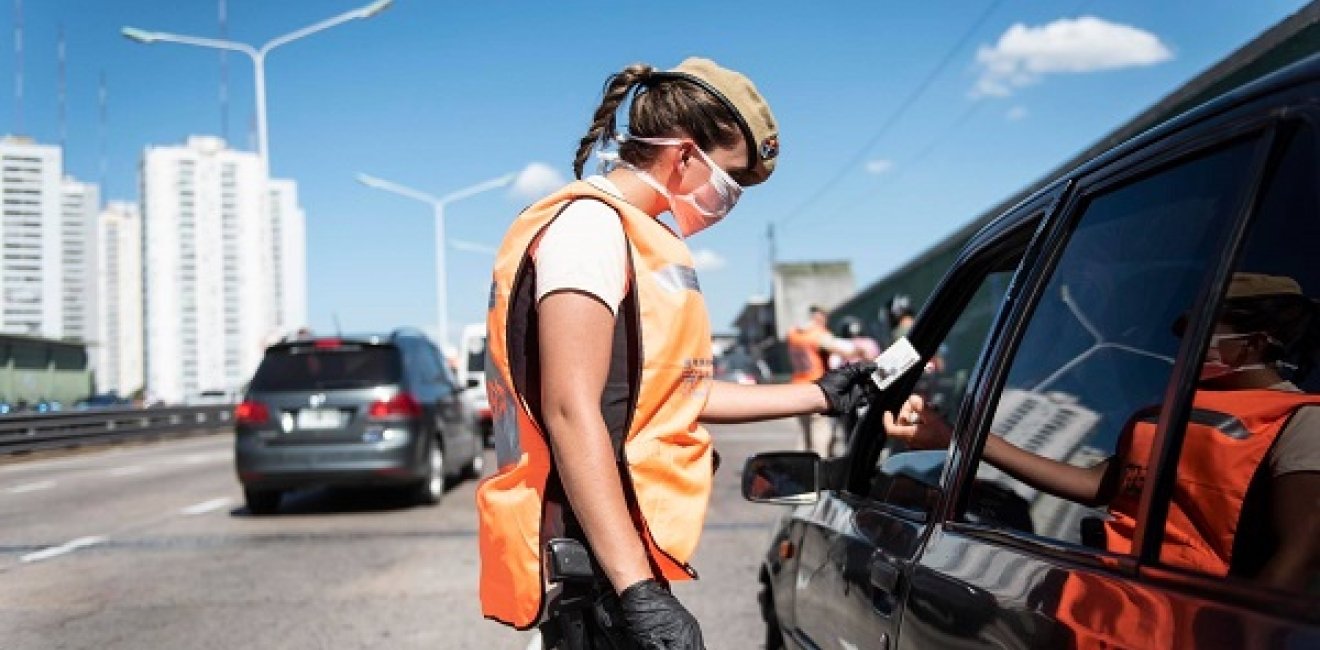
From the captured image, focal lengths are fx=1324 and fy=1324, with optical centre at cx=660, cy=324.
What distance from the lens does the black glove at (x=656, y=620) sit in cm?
207

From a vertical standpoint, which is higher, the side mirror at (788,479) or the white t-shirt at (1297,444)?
the white t-shirt at (1297,444)

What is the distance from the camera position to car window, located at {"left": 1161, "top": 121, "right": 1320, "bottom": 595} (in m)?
1.57

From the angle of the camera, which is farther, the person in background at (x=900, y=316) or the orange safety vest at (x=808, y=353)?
the orange safety vest at (x=808, y=353)

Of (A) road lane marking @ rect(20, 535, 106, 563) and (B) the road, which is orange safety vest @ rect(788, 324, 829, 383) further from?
A: (A) road lane marking @ rect(20, 535, 106, 563)

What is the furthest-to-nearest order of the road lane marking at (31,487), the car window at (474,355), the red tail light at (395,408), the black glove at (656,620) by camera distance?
the car window at (474,355)
the road lane marking at (31,487)
the red tail light at (395,408)
the black glove at (656,620)

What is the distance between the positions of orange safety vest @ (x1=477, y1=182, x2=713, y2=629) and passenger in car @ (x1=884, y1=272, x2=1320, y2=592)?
28.2 inches

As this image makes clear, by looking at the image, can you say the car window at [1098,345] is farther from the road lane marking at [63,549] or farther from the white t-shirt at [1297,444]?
the road lane marking at [63,549]

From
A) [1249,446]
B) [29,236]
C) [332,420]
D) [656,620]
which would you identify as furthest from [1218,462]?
[29,236]

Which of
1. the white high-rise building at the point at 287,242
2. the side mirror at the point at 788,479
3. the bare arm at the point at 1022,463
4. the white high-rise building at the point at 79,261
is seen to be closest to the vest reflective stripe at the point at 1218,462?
the bare arm at the point at 1022,463

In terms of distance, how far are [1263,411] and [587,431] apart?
0.98m

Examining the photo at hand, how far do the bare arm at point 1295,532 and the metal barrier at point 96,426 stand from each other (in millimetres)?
23612

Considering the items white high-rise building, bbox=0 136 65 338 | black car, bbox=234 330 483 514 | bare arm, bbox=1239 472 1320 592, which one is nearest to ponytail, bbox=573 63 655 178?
Result: bare arm, bbox=1239 472 1320 592

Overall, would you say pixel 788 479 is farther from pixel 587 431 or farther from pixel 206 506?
pixel 206 506

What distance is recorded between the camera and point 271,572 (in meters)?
8.52
